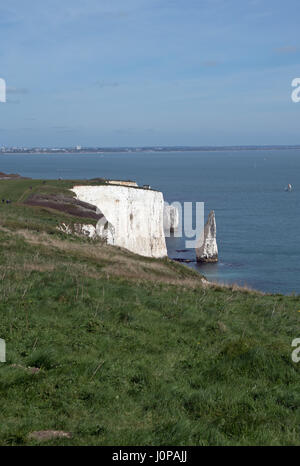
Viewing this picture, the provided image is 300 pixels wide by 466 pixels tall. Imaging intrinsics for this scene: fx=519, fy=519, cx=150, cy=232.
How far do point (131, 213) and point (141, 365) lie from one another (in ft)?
184

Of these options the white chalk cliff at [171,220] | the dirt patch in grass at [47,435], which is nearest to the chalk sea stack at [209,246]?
the white chalk cliff at [171,220]

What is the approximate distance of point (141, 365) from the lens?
10969 millimetres

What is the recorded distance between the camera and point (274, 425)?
870cm

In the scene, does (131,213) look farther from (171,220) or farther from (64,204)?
(171,220)

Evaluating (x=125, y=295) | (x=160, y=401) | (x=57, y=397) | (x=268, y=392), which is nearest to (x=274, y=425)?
(x=268, y=392)

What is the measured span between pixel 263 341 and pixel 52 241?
18605 mm

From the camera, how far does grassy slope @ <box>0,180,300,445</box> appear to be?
8289mm

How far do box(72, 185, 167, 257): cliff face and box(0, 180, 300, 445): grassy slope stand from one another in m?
44.3

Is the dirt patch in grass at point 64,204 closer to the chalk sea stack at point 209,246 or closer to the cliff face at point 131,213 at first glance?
the cliff face at point 131,213

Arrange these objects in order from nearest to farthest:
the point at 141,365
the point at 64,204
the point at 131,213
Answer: the point at 141,365, the point at 64,204, the point at 131,213

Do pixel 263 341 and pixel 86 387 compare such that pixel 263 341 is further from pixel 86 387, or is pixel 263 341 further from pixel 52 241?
pixel 52 241

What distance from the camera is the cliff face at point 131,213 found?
63.8 m

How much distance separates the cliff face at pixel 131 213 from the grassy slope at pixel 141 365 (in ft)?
145

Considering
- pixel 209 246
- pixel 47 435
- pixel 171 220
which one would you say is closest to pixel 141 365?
pixel 47 435
